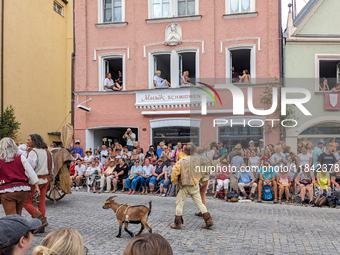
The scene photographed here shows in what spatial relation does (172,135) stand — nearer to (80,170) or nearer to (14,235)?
(80,170)

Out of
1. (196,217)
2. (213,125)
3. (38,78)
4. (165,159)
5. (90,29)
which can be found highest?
(90,29)

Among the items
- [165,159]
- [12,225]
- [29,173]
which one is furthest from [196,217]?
[12,225]

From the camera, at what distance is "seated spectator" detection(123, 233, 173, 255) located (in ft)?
6.65

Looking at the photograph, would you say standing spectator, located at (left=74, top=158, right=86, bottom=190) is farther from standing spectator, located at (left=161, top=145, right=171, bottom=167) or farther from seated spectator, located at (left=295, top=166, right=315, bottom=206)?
seated spectator, located at (left=295, top=166, right=315, bottom=206)

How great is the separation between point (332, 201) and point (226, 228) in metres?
5.25

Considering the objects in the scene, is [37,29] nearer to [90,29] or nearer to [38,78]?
[38,78]

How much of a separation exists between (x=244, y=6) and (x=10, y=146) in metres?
13.9

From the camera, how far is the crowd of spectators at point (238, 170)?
25.6 ft

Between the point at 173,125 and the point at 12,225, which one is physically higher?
the point at 173,125

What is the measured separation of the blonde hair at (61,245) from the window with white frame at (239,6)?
52.7 feet

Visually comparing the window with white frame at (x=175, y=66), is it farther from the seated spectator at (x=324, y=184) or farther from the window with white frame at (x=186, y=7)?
the seated spectator at (x=324, y=184)

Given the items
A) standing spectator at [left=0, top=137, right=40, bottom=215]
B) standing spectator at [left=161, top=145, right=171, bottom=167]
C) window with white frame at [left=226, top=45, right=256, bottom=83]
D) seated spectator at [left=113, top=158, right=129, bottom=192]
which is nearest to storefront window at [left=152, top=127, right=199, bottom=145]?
standing spectator at [left=161, top=145, right=171, bottom=167]

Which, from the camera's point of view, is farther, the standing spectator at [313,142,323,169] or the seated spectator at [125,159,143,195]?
the seated spectator at [125,159,143,195]

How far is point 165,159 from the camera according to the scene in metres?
13.4
